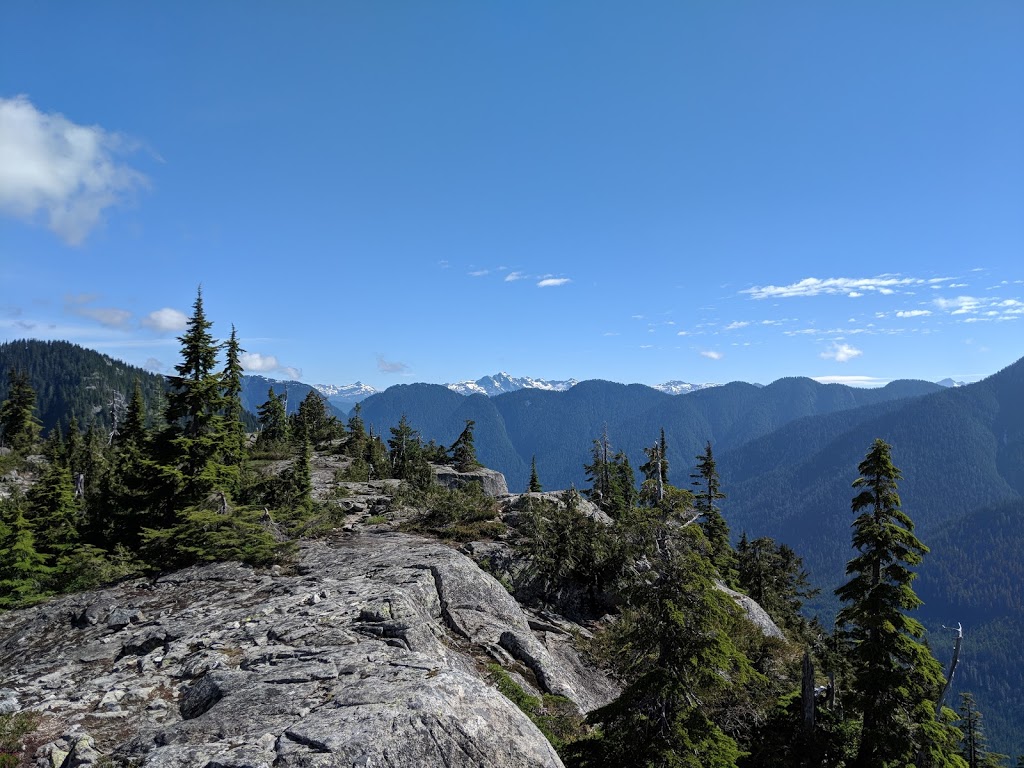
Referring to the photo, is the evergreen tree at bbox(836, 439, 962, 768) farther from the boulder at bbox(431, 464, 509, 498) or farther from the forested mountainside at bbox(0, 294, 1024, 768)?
the boulder at bbox(431, 464, 509, 498)

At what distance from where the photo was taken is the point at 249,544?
18344 millimetres

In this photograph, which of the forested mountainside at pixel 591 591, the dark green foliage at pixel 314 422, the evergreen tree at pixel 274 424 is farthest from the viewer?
the dark green foliage at pixel 314 422

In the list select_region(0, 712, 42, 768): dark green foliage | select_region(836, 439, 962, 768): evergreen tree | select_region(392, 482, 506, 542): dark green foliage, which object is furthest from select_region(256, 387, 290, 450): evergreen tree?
select_region(836, 439, 962, 768): evergreen tree

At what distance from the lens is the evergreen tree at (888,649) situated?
1686cm

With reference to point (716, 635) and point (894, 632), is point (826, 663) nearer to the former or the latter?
point (894, 632)

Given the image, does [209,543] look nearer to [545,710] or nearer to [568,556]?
[545,710]

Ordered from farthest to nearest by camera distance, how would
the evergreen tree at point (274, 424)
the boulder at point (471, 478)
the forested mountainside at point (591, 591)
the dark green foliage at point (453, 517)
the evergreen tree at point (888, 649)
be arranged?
the evergreen tree at point (274, 424) < the boulder at point (471, 478) < the dark green foliage at point (453, 517) < the evergreen tree at point (888, 649) < the forested mountainside at point (591, 591)

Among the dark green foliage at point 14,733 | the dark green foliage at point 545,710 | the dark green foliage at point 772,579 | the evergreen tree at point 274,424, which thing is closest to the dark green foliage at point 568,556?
the dark green foliage at point 545,710

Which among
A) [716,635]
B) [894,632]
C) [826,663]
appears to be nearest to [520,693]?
[716,635]

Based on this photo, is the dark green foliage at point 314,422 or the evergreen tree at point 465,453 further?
the dark green foliage at point 314,422

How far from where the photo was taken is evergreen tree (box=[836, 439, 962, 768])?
664 inches

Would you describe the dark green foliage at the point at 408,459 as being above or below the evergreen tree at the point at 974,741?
above

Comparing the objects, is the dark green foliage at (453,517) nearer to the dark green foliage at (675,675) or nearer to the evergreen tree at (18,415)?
the dark green foliage at (675,675)

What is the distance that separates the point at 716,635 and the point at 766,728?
11393 mm
